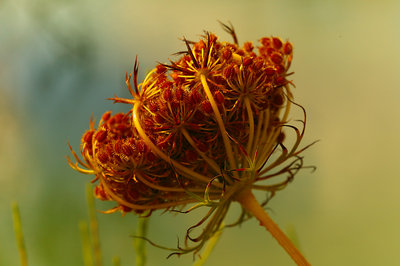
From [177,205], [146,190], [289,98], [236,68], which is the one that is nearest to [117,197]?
[146,190]

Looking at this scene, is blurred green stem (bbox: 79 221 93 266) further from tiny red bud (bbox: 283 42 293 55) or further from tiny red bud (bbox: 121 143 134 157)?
tiny red bud (bbox: 283 42 293 55)

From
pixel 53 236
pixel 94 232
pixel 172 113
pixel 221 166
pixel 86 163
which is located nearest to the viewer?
pixel 172 113

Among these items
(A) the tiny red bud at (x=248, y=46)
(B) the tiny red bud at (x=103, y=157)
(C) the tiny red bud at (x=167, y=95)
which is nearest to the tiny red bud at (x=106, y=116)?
(B) the tiny red bud at (x=103, y=157)

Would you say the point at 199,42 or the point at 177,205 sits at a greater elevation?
the point at 199,42

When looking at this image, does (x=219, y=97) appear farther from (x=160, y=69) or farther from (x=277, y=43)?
(x=277, y=43)

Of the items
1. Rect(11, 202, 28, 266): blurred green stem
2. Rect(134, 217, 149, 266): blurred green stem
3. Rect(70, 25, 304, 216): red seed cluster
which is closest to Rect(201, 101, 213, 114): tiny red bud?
Rect(70, 25, 304, 216): red seed cluster

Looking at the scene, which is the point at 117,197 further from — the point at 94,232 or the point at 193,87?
the point at 94,232

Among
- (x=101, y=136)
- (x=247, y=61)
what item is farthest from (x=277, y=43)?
(x=101, y=136)
